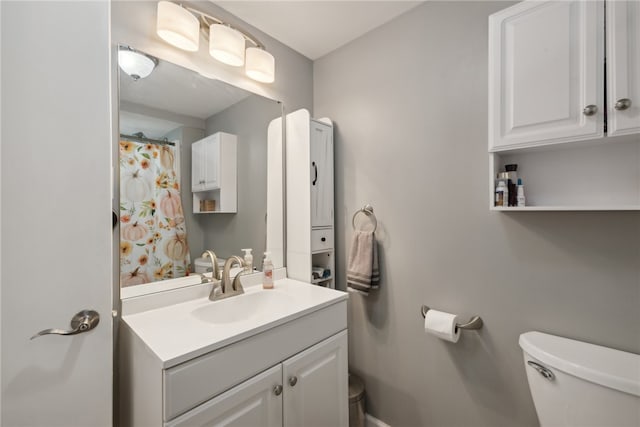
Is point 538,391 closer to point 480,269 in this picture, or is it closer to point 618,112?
point 480,269

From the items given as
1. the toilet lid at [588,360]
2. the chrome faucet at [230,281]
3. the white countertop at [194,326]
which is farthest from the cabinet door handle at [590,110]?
the chrome faucet at [230,281]

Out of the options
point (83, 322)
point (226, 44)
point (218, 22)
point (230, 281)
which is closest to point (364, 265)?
point (230, 281)

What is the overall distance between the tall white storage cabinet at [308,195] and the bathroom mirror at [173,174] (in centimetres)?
22

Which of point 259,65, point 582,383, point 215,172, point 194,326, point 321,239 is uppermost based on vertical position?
point 259,65

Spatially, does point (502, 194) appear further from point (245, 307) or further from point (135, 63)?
point (135, 63)

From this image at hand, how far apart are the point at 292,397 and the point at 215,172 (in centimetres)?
108

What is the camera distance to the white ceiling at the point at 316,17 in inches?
55.6

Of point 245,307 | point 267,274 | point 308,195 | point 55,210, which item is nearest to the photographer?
point 55,210

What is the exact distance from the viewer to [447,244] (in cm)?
135

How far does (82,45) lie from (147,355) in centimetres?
99

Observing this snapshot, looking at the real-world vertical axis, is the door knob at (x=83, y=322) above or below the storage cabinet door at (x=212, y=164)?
below

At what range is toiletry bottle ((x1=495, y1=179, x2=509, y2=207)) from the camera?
1.08 meters

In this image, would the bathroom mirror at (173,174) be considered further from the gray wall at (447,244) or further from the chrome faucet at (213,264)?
the gray wall at (447,244)

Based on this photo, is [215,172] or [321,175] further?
[321,175]
